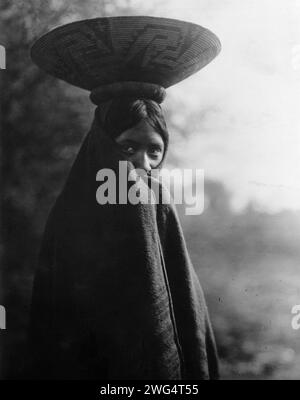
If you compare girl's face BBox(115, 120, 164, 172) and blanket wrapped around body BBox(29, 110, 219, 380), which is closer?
blanket wrapped around body BBox(29, 110, 219, 380)

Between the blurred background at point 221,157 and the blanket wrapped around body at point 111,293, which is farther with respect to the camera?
the blurred background at point 221,157

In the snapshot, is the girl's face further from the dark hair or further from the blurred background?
the blurred background

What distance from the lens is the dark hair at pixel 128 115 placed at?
1.73m

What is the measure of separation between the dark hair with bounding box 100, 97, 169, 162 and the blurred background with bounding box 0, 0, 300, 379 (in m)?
0.12

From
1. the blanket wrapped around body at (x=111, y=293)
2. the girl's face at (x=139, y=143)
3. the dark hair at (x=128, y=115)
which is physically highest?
the dark hair at (x=128, y=115)

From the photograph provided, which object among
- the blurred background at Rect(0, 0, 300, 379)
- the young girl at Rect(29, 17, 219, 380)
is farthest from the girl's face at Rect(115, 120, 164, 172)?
the blurred background at Rect(0, 0, 300, 379)

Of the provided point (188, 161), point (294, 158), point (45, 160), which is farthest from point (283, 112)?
point (45, 160)

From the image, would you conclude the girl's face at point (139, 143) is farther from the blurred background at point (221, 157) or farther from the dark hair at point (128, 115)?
the blurred background at point (221, 157)

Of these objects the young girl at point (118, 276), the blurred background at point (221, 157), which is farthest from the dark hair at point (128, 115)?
the blurred background at point (221, 157)

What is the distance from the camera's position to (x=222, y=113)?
1.87 m

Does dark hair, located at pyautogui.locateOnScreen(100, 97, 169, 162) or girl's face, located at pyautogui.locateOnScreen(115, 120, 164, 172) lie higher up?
dark hair, located at pyautogui.locateOnScreen(100, 97, 169, 162)

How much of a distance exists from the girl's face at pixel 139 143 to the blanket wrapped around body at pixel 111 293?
4 cm

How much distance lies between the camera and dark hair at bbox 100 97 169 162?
1.73 m

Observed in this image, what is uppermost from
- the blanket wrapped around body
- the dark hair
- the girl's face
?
the dark hair
